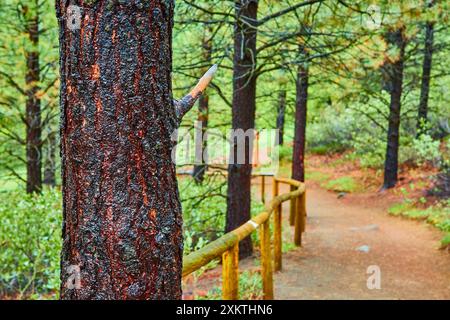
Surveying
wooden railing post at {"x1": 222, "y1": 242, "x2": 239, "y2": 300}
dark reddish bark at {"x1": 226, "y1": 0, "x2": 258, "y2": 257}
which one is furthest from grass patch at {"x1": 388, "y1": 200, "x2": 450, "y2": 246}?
wooden railing post at {"x1": 222, "y1": 242, "x2": 239, "y2": 300}

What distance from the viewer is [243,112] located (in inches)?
289

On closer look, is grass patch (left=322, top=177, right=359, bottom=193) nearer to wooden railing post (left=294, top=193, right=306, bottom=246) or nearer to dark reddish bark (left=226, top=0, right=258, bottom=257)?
wooden railing post (left=294, top=193, right=306, bottom=246)

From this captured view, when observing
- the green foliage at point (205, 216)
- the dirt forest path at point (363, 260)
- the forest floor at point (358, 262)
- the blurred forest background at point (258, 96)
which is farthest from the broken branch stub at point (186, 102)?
the green foliage at point (205, 216)

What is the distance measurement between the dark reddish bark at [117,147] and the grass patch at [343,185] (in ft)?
52.6

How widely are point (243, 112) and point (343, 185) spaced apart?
37.0ft

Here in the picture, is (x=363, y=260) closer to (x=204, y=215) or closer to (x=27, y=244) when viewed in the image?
(x=204, y=215)

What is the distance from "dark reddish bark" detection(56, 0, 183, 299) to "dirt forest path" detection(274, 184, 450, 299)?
14.7 feet

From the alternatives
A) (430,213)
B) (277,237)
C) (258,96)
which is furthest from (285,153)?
(277,237)

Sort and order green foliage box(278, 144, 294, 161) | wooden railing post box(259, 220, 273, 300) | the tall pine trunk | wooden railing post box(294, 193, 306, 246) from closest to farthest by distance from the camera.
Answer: wooden railing post box(259, 220, 273, 300) → wooden railing post box(294, 193, 306, 246) → the tall pine trunk → green foliage box(278, 144, 294, 161)

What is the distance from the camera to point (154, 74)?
1784 mm

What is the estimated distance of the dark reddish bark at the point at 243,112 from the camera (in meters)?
6.97

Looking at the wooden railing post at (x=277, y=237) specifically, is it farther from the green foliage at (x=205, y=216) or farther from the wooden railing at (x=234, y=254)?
the green foliage at (x=205, y=216)

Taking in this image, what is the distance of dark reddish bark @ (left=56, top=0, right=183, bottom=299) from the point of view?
173 cm
